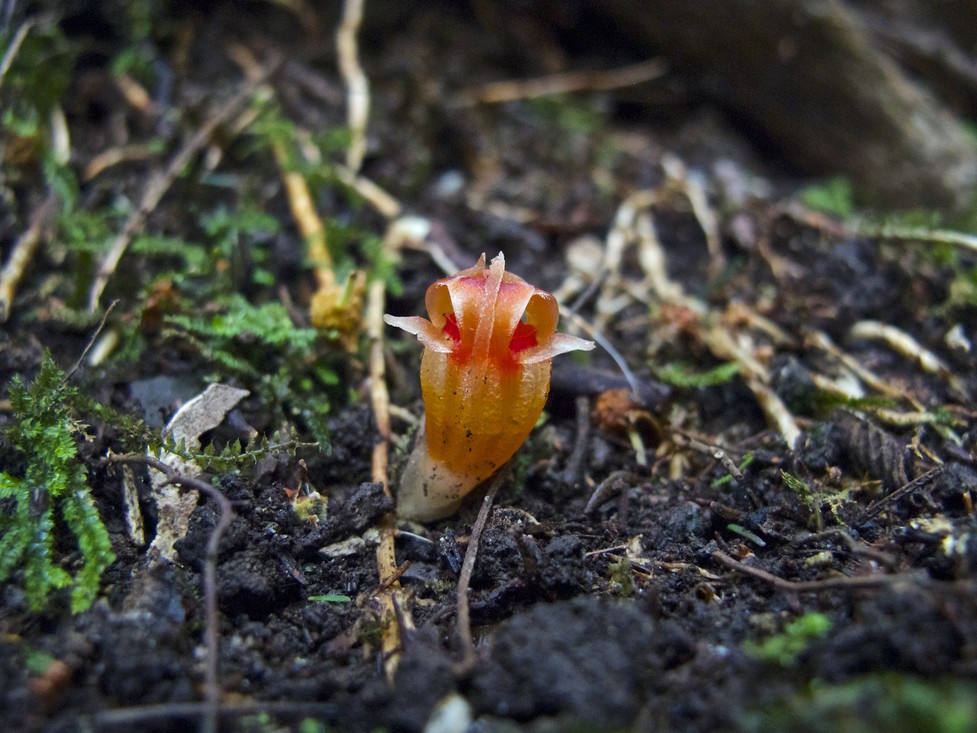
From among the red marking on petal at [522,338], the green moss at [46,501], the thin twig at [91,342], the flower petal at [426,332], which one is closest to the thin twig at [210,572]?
the green moss at [46,501]

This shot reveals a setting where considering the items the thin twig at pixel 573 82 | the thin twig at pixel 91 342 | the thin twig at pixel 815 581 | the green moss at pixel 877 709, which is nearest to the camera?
the green moss at pixel 877 709

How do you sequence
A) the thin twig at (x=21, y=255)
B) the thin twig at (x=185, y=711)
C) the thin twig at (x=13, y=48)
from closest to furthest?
the thin twig at (x=185, y=711)
the thin twig at (x=21, y=255)
the thin twig at (x=13, y=48)

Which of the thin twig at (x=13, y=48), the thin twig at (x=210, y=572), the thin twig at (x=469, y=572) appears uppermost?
the thin twig at (x=13, y=48)

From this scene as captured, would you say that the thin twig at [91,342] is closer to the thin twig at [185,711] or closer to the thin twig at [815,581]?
the thin twig at [185,711]

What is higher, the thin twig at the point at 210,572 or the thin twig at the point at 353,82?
the thin twig at the point at 353,82

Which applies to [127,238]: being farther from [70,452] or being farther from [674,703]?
[674,703]

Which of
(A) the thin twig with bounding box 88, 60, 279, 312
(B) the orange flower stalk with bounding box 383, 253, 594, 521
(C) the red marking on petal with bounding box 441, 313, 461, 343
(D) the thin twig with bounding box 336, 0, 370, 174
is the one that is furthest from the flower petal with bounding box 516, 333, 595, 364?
(D) the thin twig with bounding box 336, 0, 370, 174

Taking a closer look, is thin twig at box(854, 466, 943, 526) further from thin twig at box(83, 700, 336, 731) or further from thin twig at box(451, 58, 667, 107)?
thin twig at box(451, 58, 667, 107)

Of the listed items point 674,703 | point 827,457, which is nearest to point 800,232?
point 827,457

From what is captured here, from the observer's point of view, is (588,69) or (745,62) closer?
(745,62)
